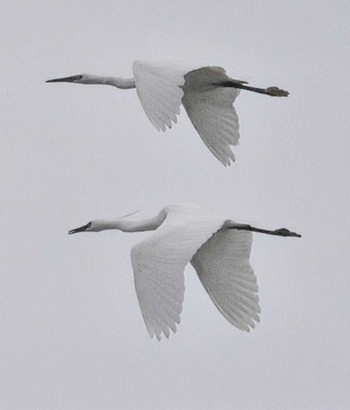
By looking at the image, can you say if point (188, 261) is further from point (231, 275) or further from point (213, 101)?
point (213, 101)

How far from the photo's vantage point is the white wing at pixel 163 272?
65.7 ft

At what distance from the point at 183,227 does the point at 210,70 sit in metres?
2.63

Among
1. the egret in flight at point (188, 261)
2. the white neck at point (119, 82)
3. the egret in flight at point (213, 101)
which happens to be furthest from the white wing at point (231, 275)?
the white neck at point (119, 82)

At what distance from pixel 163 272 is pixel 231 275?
6.46 ft

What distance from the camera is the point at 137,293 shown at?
20.3 metres

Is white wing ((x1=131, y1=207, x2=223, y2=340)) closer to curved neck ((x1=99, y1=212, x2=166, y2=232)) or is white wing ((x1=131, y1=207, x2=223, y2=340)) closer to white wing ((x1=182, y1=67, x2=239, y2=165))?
curved neck ((x1=99, y1=212, x2=166, y2=232))

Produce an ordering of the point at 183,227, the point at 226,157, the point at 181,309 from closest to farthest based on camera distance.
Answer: the point at 181,309 < the point at 183,227 < the point at 226,157

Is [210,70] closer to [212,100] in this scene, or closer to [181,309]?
[212,100]

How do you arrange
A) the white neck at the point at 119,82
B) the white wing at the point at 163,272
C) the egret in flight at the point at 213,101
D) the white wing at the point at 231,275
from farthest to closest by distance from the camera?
the white neck at the point at 119,82
the egret in flight at the point at 213,101
the white wing at the point at 231,275
the white wing at the point at 163,272

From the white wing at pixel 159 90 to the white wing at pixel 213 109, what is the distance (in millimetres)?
1046

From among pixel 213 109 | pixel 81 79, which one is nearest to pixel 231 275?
pixel 213 109

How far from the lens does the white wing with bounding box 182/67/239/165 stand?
23.4 m

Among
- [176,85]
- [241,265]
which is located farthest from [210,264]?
[176,85]

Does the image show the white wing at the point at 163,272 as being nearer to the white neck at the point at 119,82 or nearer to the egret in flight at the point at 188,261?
the egret in flight at the point at 188,261
